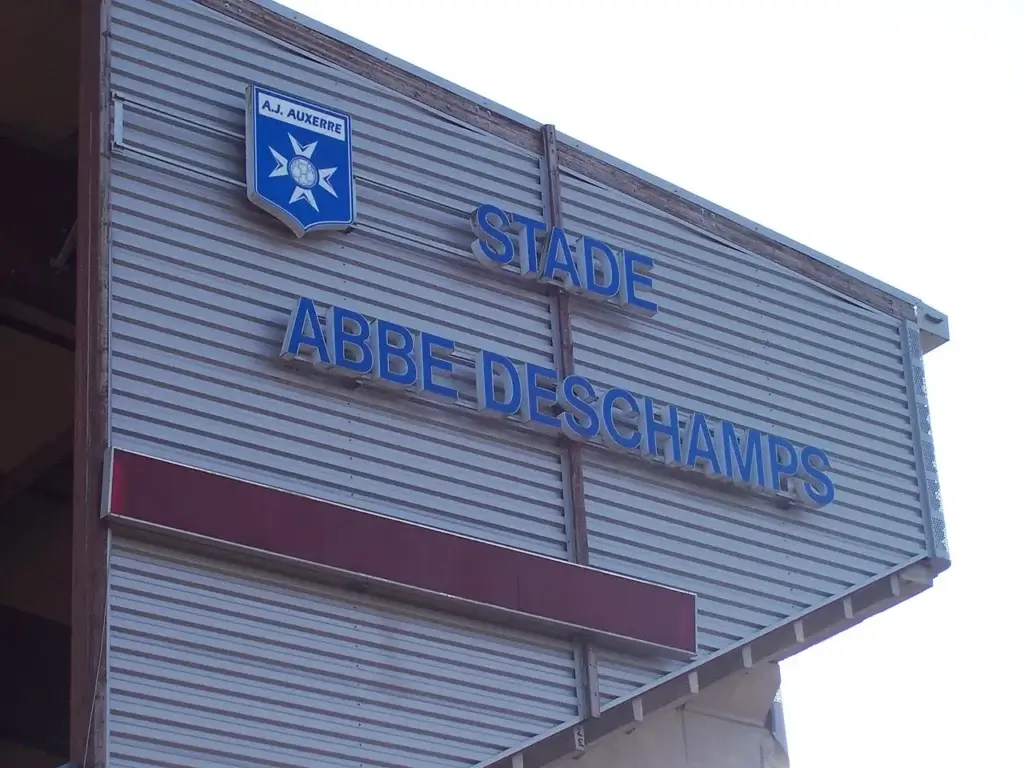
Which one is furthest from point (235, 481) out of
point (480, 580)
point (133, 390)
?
point (480, 580)

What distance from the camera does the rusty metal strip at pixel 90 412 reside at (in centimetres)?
1598

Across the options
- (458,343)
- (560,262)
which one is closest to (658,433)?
(560,262)

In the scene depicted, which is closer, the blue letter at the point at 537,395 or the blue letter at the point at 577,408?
the blue letter at the point at 537,395

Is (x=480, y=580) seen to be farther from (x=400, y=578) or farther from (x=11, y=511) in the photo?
(x=11, y=511)

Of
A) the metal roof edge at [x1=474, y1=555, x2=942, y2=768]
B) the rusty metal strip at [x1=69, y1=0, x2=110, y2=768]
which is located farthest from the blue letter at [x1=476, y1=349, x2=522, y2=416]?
the rusty metal strip at [x1=69, y1=0, x2=110, y2=768]

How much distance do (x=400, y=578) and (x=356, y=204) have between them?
4.31 metres

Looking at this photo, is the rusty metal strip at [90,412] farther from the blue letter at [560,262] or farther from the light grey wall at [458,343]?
the blue letter at [560,262]

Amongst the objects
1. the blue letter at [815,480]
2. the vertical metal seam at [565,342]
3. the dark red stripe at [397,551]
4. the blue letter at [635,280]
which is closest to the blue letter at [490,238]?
the vertical metal seam at [565,342]

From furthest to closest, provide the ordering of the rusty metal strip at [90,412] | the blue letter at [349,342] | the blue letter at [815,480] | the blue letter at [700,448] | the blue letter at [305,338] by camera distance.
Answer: the blue letter at [815,480] → the blue letter at [700,448] → the blue letter at [349,342] → the blue letter at [305,338] → the rusty metal strip at [90,412]

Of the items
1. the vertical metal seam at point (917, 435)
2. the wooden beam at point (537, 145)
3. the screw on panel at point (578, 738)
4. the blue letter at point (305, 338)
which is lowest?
the screw on panel at point (578, 738)

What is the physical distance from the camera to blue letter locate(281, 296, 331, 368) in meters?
18.7

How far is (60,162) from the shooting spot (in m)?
22.2

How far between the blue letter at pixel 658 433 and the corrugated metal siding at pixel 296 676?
314 centimetres

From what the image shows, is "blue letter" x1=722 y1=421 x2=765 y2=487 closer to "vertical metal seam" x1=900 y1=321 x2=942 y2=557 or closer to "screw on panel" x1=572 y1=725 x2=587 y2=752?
"vertical metal seam" x1=900 y1=321 x2=942 y2=557
